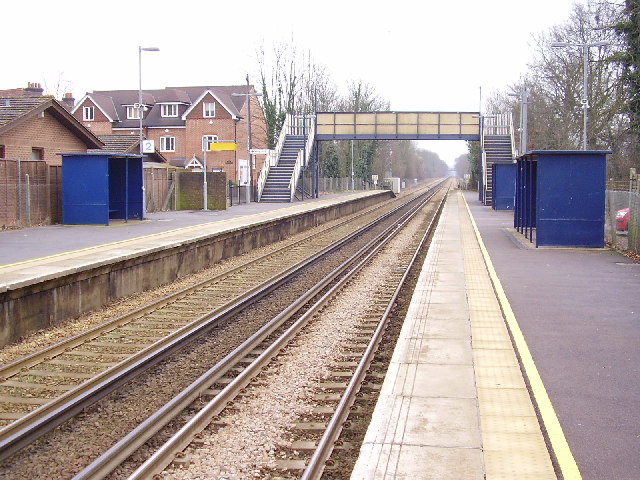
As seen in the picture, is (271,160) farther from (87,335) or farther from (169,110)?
(87,335)

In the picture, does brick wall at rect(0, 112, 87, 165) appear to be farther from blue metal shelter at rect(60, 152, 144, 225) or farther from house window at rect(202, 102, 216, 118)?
house window at rect(202, 102, 216, 118)

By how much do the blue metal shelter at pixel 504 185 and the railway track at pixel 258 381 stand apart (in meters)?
27.3

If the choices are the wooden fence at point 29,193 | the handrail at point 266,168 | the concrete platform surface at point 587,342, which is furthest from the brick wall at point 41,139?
the concrete platform surface at point 587,342

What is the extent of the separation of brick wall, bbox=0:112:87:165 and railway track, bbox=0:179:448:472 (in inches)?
558

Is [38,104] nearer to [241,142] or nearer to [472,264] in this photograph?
[472,264]

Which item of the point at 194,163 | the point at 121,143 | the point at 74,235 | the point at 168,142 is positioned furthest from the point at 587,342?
the point at 168,142

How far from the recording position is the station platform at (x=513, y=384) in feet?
17.3

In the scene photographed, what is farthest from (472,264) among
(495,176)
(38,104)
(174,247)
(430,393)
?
(495,176)

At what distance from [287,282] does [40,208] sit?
10.2m

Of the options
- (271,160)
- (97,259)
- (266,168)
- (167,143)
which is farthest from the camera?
(167,143)

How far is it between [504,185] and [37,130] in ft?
77.0

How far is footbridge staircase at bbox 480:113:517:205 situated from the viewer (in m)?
48.8

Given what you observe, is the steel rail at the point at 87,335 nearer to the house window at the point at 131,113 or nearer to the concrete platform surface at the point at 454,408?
the concrete platform surface at the point at 454,408

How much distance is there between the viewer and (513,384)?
7176mm
